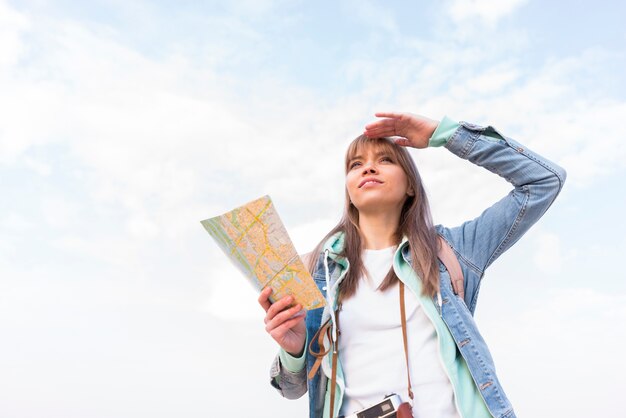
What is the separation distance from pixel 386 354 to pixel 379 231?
0.89 meters

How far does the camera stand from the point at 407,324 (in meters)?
3.02

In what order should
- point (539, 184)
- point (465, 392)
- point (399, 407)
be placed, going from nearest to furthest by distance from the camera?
1. point (399, 407)
2. point (465, 392)
3. point (539, 184)

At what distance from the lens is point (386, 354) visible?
9.60 feet

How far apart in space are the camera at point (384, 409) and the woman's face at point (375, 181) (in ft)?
3.96

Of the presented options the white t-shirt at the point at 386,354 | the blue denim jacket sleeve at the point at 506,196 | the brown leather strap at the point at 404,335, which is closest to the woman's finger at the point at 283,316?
the white t-shirt at the point at 386,354

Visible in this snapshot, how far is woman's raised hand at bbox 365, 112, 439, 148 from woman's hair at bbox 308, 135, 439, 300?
97 mm

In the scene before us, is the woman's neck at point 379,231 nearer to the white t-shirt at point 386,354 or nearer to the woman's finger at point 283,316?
the white t-shirt at point 386,354

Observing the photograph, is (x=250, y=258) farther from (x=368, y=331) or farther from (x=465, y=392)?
(x=465, y=392)

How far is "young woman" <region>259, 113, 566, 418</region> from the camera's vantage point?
2.84 metres

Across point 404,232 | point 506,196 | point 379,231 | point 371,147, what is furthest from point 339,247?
point 506,196

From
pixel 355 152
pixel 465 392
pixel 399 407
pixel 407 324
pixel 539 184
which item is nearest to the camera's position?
pixel 399 407

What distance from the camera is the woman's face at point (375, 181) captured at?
340 centimetres

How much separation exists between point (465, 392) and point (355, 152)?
162 cm

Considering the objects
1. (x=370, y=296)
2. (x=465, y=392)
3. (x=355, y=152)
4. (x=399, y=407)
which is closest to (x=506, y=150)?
(x=355, y=152)
